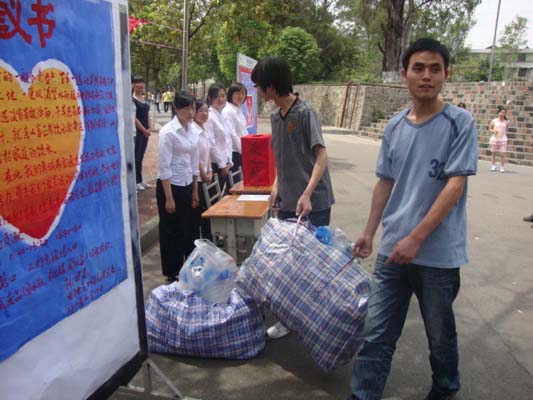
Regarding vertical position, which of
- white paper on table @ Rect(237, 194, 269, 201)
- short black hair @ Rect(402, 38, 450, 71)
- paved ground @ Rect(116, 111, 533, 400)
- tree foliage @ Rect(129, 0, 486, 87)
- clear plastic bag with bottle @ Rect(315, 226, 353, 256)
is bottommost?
paved ground @ Rect(116, 111, 533, 400)

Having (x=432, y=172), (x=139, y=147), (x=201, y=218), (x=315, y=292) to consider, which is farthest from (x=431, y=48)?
(x=139, y=147)

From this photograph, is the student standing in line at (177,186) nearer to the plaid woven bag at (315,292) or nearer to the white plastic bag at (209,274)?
the white plastic bag at (209,274)

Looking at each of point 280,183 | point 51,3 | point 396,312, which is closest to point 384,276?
point 396,312

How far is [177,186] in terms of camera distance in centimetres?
397

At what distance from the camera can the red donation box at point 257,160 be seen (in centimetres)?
453

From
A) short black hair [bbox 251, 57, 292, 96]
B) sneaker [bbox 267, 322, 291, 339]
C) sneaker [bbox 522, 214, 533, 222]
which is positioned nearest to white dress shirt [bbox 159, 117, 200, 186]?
short black hair [bbox 251, 57, 292, 96]

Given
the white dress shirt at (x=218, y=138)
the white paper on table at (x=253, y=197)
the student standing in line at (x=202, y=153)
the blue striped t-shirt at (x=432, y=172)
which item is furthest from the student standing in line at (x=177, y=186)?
the blue striped t-shirt at (x=432, y=172)

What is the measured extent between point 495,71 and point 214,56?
28.4 meters

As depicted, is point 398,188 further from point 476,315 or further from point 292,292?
point 476,315

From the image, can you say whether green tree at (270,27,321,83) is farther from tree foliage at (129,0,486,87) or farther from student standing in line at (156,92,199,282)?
student standing in line at (156,92,199,282)

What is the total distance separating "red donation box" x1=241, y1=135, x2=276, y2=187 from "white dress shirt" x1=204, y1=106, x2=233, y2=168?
0.79 metres

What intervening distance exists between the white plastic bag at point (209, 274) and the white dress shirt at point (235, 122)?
10.4 feet

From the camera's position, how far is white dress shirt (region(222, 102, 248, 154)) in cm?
600

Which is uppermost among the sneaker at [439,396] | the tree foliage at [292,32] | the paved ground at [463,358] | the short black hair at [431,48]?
the tree foliage at [292,32]
